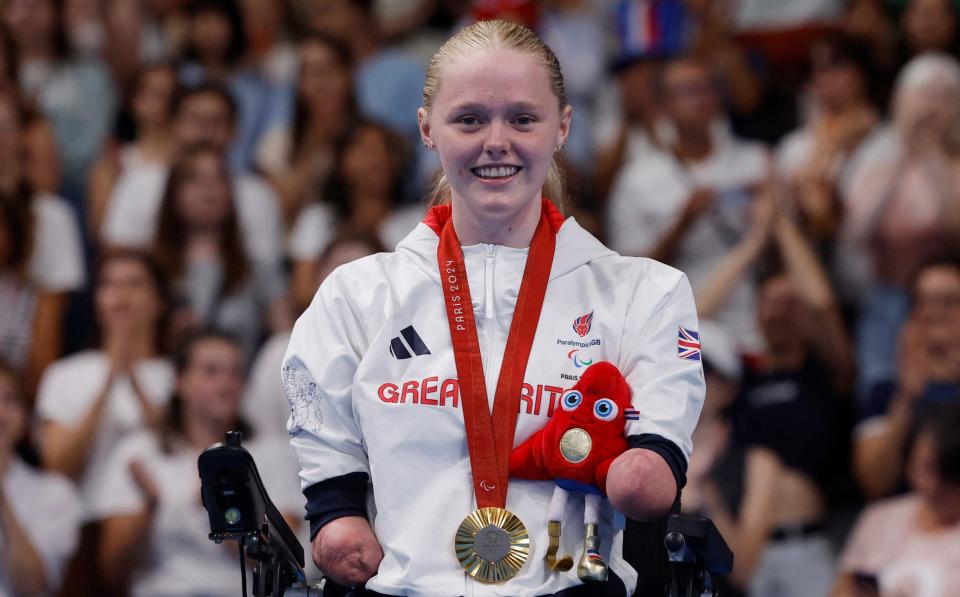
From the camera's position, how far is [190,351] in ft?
22.5

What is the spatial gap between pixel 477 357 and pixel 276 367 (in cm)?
398

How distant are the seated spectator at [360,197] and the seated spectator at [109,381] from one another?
847mm

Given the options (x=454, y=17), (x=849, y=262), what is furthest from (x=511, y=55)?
(x=454, y=17)

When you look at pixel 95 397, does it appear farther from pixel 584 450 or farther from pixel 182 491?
pixel 584 450

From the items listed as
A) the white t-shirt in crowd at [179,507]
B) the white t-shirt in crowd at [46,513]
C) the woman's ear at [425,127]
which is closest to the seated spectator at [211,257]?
the white t-shirt in crowd at [179,507]

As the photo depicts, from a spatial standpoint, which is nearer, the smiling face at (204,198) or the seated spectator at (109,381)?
the seated spectator at (109,381)

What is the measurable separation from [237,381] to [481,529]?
409 cm

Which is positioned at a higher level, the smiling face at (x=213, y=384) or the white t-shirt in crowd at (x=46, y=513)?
the smiling face at (x=213, y=384)

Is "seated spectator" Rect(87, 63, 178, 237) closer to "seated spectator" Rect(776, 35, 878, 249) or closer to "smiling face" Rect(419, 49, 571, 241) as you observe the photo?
Answer: "seated spectator" Rect(776, 35, 878, 249)

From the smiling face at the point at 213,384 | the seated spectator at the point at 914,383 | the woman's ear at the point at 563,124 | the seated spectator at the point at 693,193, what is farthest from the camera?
the seated spectator at the point at 693,193

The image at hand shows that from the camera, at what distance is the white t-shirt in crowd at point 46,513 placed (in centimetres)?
650

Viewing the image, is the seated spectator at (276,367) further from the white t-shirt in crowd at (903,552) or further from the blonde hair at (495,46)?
the blonde hair at (495,46)

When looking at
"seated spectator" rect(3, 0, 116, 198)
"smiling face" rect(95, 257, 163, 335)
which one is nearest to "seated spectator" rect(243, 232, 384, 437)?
"smiling face" rect(95, 257, 163, 335)

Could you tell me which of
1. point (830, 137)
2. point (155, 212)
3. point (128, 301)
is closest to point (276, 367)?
point (128, 301)
